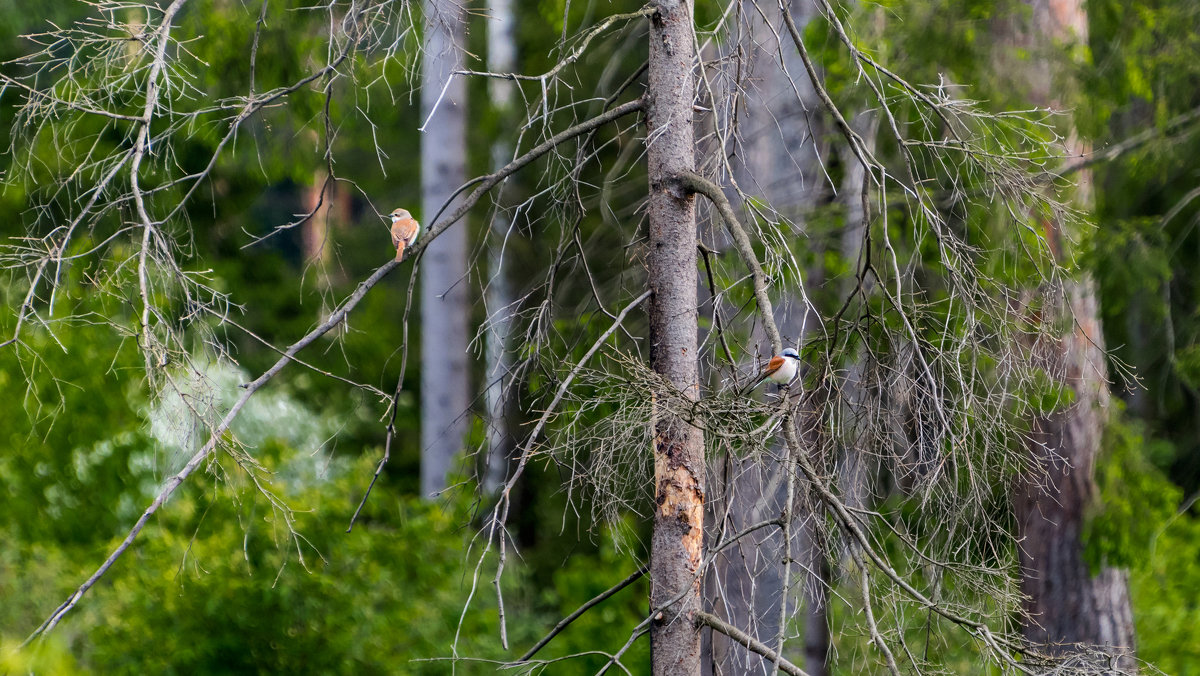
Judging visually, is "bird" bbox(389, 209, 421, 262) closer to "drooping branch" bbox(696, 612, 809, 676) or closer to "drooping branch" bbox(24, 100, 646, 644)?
"drooping branch" bbox(24, 100, 646, 644)

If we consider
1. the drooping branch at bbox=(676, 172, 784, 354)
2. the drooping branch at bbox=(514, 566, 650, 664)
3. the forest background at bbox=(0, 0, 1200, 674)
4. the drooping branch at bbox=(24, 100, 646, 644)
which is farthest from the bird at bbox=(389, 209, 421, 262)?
the drooping branch at bbox=(514, 566, 650, 664)

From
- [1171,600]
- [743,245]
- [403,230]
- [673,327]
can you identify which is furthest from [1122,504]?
[743,245]

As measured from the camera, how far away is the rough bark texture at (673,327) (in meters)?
3.34

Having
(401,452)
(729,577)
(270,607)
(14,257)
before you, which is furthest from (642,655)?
(401,452)

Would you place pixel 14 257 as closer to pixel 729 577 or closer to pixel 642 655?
pixel 729 577

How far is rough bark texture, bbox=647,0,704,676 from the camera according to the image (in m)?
3.34

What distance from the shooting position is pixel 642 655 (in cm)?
774

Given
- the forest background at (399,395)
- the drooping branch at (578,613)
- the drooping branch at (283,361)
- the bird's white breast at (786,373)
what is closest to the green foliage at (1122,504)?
the forest background at (399,395)

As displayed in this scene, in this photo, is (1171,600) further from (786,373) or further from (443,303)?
(786,373)

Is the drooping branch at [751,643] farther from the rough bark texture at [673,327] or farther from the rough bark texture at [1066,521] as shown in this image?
the rough bark texture at [1066,521]

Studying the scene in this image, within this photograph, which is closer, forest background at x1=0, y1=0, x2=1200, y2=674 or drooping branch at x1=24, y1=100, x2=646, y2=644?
drooping branch at x1=24, y1=100, x2=646, y2=644

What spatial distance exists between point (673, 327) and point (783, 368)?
19.3 inches

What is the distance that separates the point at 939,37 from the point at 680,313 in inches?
165

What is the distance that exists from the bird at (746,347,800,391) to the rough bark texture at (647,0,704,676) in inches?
12.2
